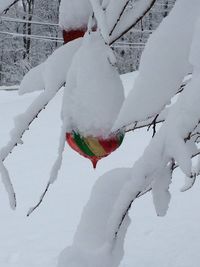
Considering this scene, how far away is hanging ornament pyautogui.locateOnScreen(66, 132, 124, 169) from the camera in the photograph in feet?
3.89

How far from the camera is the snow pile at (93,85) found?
103cm

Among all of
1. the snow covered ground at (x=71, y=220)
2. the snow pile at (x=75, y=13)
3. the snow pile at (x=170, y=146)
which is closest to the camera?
the snow pile at (x=170, y=146)

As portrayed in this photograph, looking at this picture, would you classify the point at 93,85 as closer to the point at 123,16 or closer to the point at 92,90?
the point at 92,90

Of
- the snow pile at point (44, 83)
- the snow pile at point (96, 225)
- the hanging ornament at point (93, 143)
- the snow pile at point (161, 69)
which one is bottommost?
the snow pile at point (96, 225)

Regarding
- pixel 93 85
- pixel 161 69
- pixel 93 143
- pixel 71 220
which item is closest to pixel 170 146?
pixel 161 69

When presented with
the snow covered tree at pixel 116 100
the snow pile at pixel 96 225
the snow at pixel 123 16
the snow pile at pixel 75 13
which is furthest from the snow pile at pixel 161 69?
the snow pile at pixel 96 225

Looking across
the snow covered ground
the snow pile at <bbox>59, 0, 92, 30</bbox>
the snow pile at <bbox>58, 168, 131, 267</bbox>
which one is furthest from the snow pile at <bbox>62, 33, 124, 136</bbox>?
the snow covered ground

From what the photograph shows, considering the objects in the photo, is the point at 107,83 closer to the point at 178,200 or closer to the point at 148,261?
the point at 148,261

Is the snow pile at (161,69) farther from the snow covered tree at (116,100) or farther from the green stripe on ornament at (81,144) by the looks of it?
the green stripe on ornament at (81,144)

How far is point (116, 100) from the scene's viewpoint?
3.45ft

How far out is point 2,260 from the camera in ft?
15.5

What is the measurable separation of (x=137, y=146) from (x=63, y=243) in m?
3.84

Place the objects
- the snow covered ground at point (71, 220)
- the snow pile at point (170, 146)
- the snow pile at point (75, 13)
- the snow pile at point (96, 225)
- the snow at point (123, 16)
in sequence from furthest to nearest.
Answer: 1. the snow covered ground at point (71, 220)
2. the snow pile at point (96, 225)
3. the snow pile at point (75, 13)
4. the snow at point (123, 16)
5. the snow pile at point (170, 146)

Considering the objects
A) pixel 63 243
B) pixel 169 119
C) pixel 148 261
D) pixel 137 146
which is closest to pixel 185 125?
pixel 169 119
